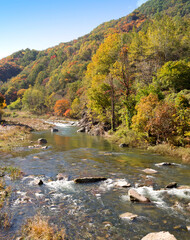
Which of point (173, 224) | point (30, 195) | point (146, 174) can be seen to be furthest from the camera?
point (146, 174)

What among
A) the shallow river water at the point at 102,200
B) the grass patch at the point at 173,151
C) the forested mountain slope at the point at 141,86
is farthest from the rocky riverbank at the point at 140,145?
the shallow river water at the point at 102,200

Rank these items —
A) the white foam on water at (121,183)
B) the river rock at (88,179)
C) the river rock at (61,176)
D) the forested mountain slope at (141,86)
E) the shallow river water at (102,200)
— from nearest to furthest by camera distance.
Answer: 1. the shallow river water at (102,200)
2. the white foam on water at (121,183)
3. the river rock at (88,179)
4. the river rock at (61,176)
5. the forested mountain slope at (141,86)

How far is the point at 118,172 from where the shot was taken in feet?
44.8

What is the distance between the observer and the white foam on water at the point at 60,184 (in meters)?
10.9

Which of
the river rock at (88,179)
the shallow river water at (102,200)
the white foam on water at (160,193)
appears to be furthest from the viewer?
the river rock at (88,179)

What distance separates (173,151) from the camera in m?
18.1

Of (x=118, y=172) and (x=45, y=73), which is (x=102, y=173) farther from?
(x=45, y=73)

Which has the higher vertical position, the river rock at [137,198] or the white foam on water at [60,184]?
the river rock at [137,198]

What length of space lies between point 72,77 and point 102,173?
11960 centimetres

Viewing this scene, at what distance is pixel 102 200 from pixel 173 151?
37.7 feet

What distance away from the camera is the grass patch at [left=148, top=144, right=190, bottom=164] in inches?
648

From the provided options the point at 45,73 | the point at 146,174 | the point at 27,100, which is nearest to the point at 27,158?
the point at 146,174

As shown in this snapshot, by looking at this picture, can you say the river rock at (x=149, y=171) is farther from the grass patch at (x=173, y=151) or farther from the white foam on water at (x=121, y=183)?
the grass patch at (x=173, y=151)

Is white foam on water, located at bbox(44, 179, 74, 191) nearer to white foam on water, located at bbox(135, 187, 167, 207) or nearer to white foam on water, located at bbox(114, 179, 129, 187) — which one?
white foam on water, located at bbox(114, 179, 129, 187)
